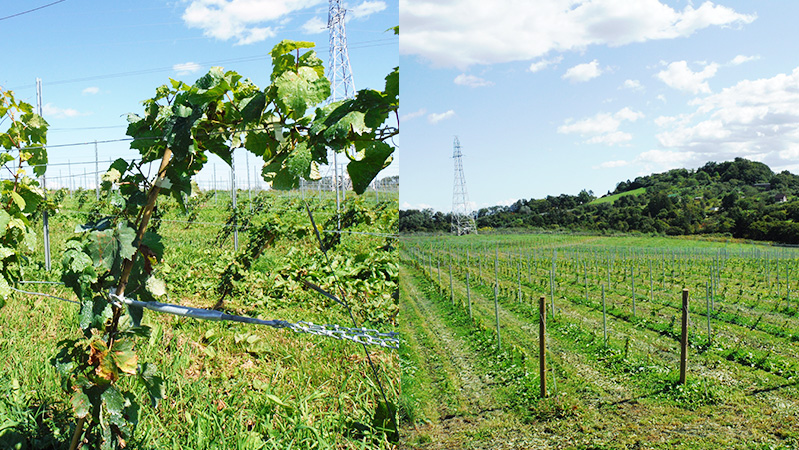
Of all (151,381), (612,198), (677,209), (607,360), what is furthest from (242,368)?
(677,209)

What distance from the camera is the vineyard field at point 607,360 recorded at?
180cm

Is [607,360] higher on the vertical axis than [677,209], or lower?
lower

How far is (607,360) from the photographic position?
7.27ft

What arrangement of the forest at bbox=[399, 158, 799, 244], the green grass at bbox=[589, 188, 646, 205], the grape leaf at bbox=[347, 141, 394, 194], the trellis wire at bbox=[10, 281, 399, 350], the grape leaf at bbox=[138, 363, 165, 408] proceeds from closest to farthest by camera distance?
the grape leaf at bbox=[347, 141, 394, 194] → the trellis wire at bbox=[10, 281, 399, 350] → the grape leaf at bbox=[138, 363, 165, 408] → the forest at bbox=[399, 158, 799, 244] → the green grass at bbox=[589, 188, 646, 205]

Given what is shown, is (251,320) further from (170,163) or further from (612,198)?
(612,198)

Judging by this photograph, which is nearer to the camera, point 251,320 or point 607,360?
point 251,320

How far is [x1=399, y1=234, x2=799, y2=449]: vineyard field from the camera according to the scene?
1805 millimetres

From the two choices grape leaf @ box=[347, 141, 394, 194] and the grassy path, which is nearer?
grape leaf @ box=[347, 141, 394, 194]

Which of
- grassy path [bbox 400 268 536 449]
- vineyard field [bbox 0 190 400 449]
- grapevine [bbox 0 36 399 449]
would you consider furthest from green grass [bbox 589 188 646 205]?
grapevine [bbox 0 36 399 449]

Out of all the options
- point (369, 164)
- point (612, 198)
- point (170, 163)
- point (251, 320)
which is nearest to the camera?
point (369, 164)

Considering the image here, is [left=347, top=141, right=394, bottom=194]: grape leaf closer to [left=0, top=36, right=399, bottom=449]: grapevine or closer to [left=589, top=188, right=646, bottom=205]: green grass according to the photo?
[left=0, top=36, right=399, bottom=449]: grapevine

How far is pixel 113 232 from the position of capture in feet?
4.18

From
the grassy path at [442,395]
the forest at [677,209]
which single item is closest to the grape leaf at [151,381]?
the grassy path at [442,395]

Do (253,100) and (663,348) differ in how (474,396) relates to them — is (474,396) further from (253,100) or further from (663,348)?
(253,100)
